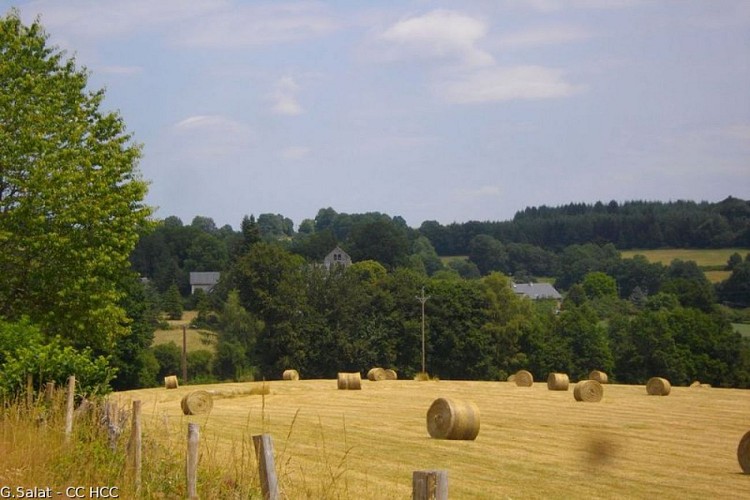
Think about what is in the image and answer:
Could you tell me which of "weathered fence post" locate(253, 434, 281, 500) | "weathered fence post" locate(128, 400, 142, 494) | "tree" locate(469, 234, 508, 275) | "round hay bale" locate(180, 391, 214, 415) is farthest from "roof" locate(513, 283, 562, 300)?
"weathered fence post" locate(253, 434, 281, 500)

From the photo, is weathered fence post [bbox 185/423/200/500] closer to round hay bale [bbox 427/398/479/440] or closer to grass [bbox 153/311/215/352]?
round hay bale [bbox 427/398/479/440]

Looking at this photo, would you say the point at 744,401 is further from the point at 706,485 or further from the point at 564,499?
the point at 564,499

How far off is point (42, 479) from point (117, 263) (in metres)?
23.9

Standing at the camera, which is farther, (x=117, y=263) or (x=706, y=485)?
(x=117, y=263)

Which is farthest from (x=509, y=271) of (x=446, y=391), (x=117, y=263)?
(x=117, y=263)

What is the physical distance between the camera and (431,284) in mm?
→ 80562

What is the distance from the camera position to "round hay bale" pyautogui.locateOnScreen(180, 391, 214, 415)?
3281cm

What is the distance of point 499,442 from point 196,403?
39.2ft

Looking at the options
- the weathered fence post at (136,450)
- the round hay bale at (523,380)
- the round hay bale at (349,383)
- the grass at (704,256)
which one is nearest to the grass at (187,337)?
the round hay bale at (523,380)

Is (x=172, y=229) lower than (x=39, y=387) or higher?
higher

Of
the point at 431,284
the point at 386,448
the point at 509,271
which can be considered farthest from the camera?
the point at 509,271

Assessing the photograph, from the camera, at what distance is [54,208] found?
31.6 metres

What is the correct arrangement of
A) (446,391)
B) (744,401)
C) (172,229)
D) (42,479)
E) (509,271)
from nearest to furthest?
(42,479) < (744,401) < (446,391) < (172,229) < (509,271)

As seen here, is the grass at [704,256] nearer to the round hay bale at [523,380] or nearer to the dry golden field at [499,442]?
the round hay bale at [523,380]
